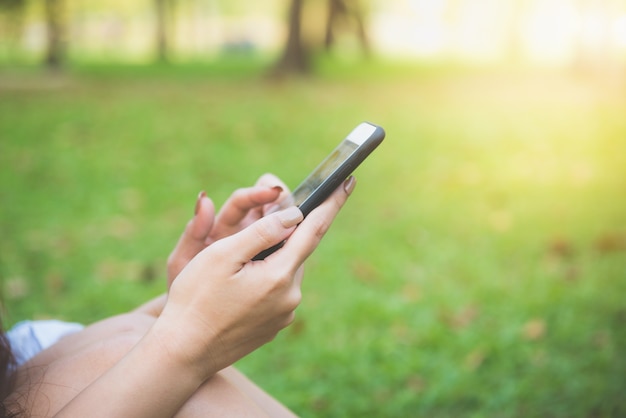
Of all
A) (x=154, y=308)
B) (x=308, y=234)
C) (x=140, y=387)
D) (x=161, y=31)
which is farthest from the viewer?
(x=161, y=31)

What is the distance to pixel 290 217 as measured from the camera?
1078 mm

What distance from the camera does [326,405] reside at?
2.42m

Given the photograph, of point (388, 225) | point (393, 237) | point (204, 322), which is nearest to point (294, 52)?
point (388, 225)

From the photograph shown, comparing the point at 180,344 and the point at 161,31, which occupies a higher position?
the point at 180,344

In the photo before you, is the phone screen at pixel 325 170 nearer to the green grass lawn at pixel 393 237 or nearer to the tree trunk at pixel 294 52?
the green grass lawn at pixel 393 237

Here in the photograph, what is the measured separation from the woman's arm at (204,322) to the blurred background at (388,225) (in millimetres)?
987

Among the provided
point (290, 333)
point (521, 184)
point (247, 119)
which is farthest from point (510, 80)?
point (290, 333)

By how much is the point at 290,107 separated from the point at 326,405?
679 centimetres

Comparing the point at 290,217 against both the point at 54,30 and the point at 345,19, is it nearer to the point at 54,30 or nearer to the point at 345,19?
the point at 54,30

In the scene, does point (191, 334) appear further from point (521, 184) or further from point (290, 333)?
point (521, 184)

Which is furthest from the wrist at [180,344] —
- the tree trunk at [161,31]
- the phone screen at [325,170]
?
the tree trunk at [161,31]

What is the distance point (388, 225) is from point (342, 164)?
322 cm

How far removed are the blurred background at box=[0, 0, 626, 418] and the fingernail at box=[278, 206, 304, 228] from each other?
112 centimetres

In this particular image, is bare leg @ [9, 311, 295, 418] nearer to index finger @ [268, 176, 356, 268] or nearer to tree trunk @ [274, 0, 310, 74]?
index finger @ [268, 176, 356, 268]
